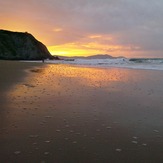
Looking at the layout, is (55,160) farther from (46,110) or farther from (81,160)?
(46,110)

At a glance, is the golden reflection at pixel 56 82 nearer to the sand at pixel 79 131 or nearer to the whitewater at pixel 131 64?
the sand at pixel 79 131

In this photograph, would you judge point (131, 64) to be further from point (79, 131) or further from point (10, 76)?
point (79, 131)

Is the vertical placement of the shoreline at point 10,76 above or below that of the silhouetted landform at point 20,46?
below

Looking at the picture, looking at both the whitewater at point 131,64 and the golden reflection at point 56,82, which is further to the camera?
the whitewater at point 131,64

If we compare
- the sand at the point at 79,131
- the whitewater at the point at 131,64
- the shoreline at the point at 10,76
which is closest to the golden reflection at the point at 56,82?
the shoreline at the point at 10,76

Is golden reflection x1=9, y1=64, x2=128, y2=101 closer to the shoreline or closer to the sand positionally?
the shoreline

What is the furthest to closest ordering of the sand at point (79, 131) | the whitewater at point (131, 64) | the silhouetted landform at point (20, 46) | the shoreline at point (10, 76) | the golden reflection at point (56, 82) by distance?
the silhouetted landform at point (20, 46)
the whitewater at point (131, 64)
the shoreline at point (10, 76)
the golden reflection at point (56, 82)
the sand at point (79, 131)

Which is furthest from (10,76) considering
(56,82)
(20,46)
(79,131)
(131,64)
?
(20,46)

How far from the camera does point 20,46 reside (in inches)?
2825

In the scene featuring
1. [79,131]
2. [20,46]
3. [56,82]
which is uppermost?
[20,46]

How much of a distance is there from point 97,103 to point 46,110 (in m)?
1.70

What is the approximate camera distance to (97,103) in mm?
7148

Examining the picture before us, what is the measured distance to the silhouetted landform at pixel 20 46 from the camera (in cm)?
6606

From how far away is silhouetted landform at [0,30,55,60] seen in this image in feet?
217
